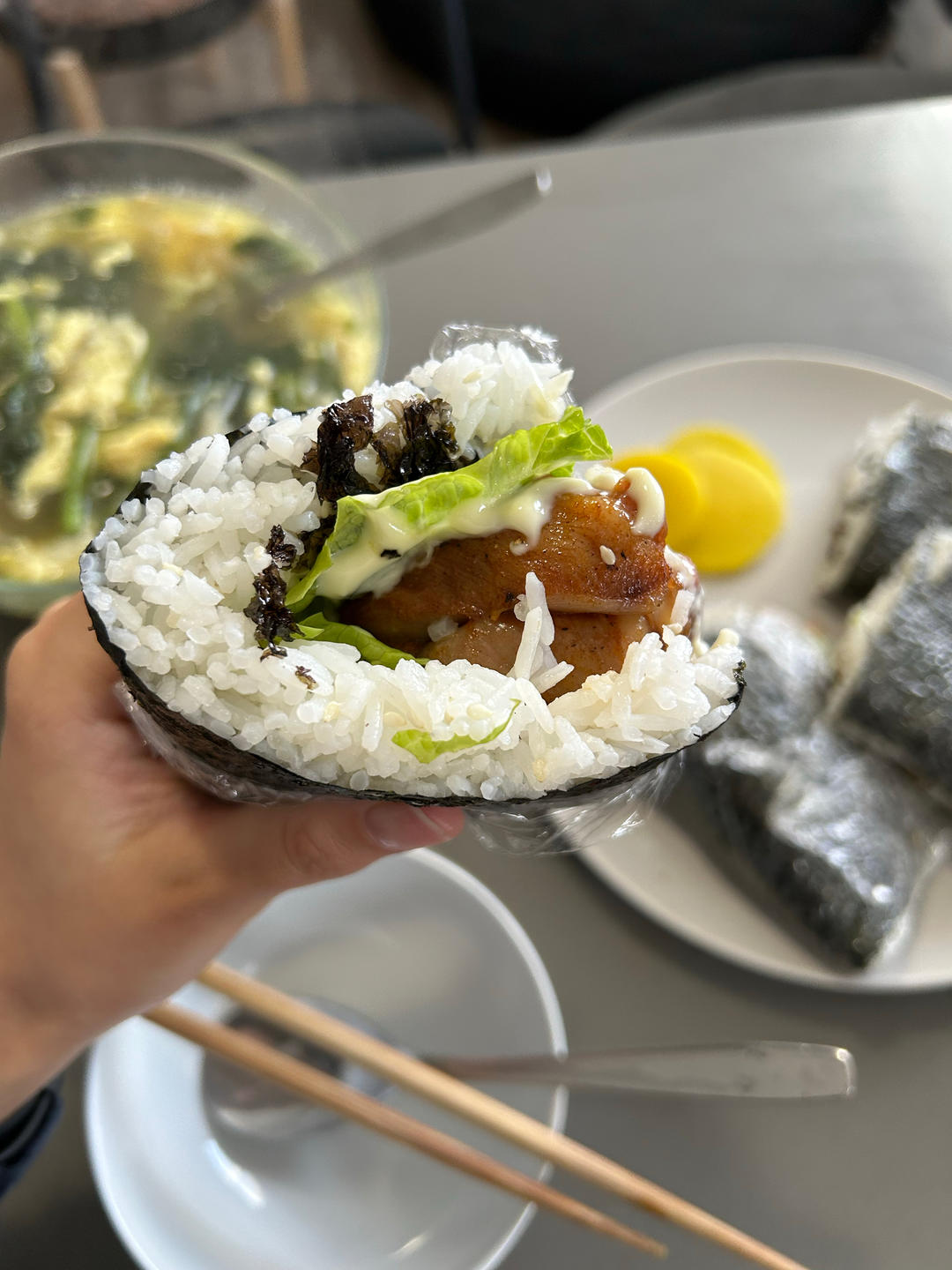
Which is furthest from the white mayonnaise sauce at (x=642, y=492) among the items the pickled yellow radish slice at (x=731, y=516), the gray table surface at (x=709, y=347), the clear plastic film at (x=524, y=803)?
the pickled yellow radish slice at (x=731, y=516)

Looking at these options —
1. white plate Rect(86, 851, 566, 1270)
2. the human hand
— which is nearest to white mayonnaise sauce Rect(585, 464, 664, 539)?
the human hand

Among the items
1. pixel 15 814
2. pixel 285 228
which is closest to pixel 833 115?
pixel 285 228

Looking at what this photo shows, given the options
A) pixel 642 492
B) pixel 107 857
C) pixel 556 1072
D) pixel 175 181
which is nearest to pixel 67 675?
pixel 107 857

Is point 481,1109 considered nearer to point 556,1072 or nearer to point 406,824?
point 556,1072

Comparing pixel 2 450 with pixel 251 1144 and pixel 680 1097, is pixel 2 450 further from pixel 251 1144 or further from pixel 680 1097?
pixel 680 1097

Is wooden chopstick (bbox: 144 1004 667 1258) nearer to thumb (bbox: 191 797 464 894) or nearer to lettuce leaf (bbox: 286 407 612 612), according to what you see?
thumb (bbox: 191 797 464 894)
